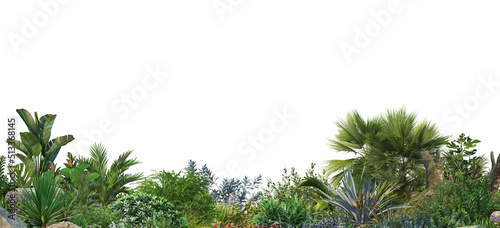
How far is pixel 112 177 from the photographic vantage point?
13.4 meters

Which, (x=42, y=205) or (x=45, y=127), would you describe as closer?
(x=42, y=205)

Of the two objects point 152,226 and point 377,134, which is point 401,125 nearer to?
point 377,134

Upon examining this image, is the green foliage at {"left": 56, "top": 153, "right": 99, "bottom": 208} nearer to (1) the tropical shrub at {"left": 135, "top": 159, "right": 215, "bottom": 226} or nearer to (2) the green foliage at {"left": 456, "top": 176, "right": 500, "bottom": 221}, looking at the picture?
(1) the tropical shrub at {"left": 135, "top": 159, "right": 215, "bottom": 226}

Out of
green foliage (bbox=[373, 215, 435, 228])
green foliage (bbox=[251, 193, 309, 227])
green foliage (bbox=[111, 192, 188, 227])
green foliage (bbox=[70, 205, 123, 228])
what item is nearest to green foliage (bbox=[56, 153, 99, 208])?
green foliage (bbox=[70, 205, 123, 228])

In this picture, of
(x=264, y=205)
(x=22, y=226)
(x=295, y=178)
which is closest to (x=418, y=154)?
(x=295, y=178)

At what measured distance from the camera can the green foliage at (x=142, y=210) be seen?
8172 millimetres

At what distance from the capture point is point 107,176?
533 inches

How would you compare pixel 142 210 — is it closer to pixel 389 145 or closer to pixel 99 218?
pixel 99 218

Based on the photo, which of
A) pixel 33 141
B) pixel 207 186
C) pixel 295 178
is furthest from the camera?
pixel 295 178

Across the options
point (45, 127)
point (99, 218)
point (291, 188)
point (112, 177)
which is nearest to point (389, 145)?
point (291, 188)

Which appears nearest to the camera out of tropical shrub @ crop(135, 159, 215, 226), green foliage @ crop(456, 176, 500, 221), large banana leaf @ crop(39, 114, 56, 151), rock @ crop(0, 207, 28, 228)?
rock @ crop(0, 207, 28, 228)

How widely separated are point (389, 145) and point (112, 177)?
27.5 ft

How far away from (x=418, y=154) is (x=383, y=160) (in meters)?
1.13

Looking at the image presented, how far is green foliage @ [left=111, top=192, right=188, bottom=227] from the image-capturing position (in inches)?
322
